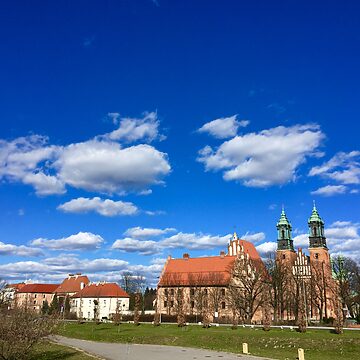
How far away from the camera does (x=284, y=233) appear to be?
90.6 m

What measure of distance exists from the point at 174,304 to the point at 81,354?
5357cm

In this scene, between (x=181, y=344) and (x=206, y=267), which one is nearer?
(x=181, y=344)

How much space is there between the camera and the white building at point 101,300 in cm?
9256

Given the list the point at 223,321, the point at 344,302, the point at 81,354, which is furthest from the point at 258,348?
the point at 344,302


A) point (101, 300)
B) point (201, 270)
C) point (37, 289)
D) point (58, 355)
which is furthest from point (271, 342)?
point (37, 289)

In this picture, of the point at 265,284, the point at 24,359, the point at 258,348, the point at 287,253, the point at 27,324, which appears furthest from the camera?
the point at 287,253

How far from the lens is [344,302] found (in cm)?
6278

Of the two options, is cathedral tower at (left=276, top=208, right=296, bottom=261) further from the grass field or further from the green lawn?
the green lawn

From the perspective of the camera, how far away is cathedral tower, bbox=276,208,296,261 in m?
88.3

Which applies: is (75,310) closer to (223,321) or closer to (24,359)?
(223,321)

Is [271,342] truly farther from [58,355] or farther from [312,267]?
[312,267]

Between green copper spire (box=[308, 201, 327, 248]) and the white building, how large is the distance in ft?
141

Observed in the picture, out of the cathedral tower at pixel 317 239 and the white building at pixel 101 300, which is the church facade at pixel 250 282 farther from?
the white building at pixel 101 300

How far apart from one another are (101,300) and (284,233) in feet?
142
